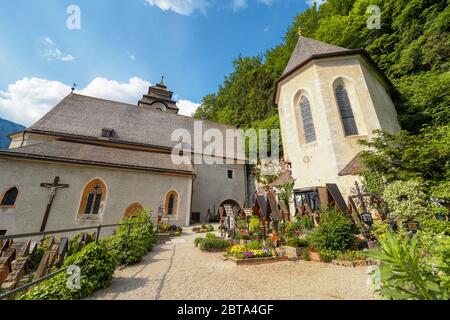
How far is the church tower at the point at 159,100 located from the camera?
91.0 feet

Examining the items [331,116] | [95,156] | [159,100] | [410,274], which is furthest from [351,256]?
[159,100]

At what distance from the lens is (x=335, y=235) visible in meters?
5.76

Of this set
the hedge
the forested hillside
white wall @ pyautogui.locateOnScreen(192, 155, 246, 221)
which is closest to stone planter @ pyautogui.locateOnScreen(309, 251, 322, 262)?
the hedge

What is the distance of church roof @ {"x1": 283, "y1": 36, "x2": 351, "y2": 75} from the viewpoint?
1240 centimetres

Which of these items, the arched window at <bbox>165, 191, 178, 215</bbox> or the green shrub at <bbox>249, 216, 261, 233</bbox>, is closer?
the green shrub at <bbox>249, 216, 261, 233</bbox>

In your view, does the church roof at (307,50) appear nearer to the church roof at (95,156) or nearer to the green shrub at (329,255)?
the church roof at (95,156)

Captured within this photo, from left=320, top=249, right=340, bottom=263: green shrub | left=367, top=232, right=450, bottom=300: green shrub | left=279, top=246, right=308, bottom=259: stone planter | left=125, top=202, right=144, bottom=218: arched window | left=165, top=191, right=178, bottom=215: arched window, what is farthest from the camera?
left=165, top=191, right=178, bottom=215: arched window

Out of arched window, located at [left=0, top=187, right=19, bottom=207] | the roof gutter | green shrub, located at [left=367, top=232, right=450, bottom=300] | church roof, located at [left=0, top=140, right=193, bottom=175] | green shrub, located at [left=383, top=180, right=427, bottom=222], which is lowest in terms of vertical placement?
green shrub, located at [left=367, top=232, right=450, bottom=300]

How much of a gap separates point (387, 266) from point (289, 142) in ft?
36.3

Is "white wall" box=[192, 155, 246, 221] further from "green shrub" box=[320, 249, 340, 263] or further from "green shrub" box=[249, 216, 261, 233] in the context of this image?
"green shrub" box=[320, 249, 340, 263]

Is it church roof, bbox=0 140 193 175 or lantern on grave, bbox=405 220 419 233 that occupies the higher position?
church roof, bbox=0 140 193 175

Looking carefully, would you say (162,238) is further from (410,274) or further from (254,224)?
(410,274)

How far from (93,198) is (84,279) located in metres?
10.2

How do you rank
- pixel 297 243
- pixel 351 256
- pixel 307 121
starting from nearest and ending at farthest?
pixel 351 256, pixel 297 243, pixel 307 121
